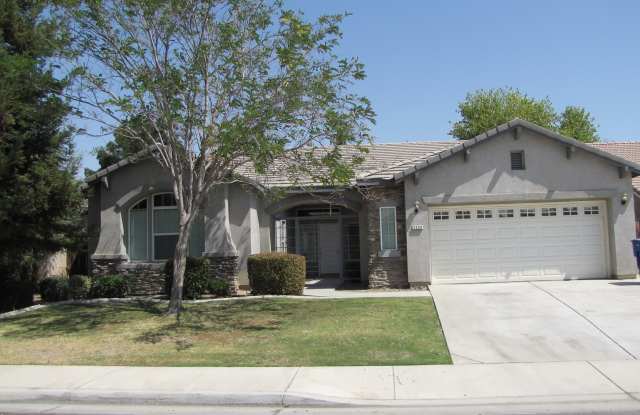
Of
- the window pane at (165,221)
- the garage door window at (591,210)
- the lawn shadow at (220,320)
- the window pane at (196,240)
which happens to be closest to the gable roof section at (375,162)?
the window pane at (165,221)

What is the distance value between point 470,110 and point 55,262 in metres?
28.2

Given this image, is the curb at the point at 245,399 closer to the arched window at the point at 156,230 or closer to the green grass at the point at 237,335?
the green grass at the point at 237,335

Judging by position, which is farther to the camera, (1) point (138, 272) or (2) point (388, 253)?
(1) point (138, 272)

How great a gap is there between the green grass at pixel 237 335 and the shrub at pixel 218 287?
1648mm

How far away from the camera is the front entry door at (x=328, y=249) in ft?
65.6

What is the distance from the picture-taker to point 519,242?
16234 mm

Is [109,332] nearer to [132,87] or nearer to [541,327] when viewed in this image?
[132,87]

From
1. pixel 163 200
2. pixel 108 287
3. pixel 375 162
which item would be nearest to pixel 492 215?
pixel 375 162

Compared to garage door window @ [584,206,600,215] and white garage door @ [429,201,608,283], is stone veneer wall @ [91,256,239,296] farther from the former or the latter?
garage door window @ [584,206,600,215]

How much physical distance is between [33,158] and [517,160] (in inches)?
528

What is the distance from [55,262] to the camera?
75.4 feet

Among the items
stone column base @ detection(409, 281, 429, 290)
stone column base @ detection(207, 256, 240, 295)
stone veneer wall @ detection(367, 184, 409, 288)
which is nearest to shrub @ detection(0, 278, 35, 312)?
stone column base @ detection(207, 256, 240, 295)

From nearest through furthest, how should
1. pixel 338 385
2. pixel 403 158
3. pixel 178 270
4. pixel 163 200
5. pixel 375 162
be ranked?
pixel 338 385, pixel 178 270, pixel 163 200, pixel 375 162, pixel 403 158

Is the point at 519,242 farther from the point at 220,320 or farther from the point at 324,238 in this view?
the point at 220,320
